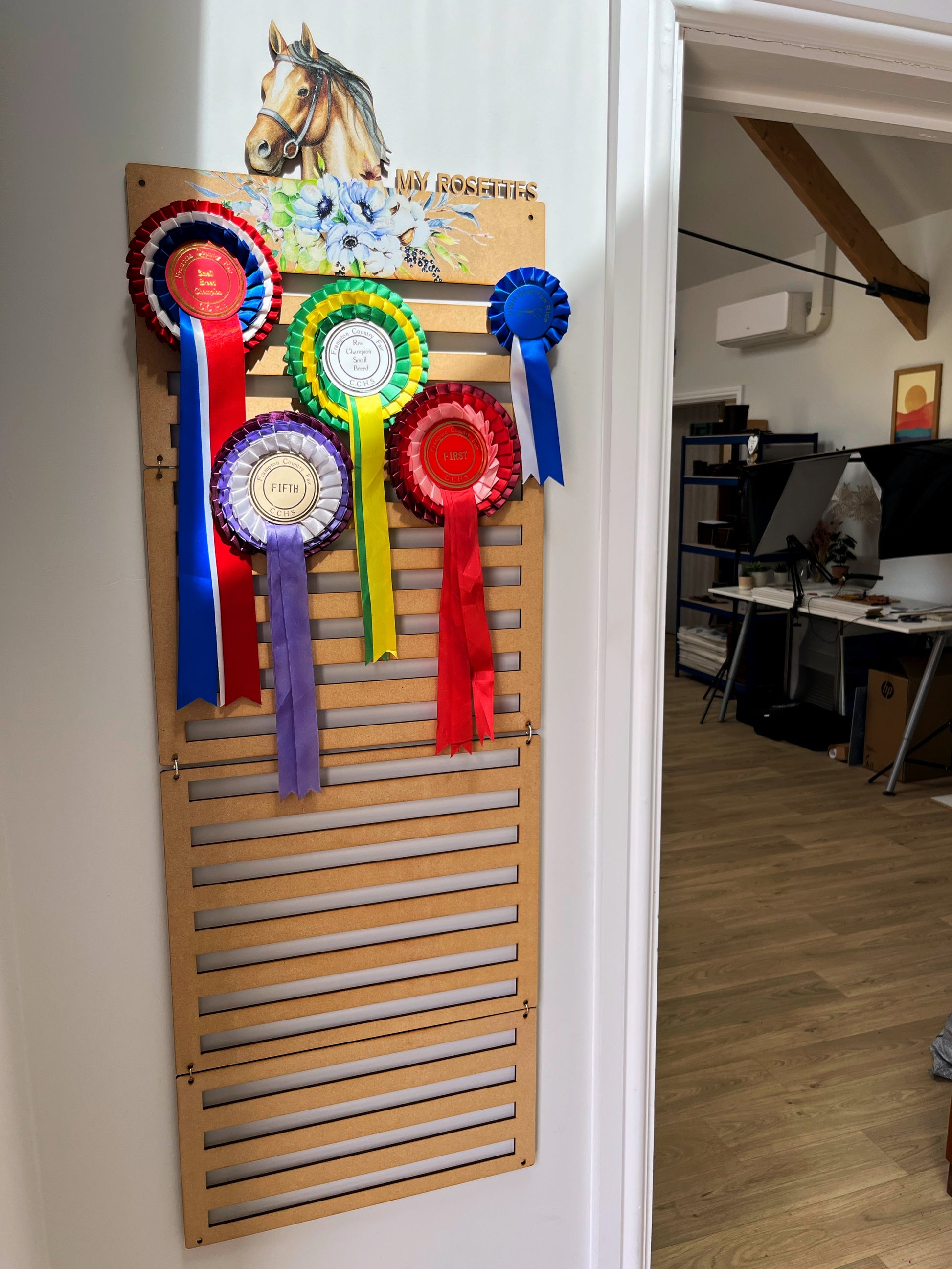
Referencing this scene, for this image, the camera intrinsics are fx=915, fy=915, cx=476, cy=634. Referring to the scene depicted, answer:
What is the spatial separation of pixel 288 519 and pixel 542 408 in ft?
1.26

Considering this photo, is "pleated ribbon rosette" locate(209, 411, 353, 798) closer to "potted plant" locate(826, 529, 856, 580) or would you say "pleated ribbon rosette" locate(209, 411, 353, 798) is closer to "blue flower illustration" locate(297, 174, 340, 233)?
"blue flower illustration" locate(297, 174, 340, 233)

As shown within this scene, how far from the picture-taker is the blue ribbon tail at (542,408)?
49.6 inches

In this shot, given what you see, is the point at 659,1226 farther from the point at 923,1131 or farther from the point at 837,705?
the point at 837,705

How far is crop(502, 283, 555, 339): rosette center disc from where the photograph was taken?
125 cm

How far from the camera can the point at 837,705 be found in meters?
5.50

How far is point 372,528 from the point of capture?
122cm

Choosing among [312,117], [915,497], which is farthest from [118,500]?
[915,497]

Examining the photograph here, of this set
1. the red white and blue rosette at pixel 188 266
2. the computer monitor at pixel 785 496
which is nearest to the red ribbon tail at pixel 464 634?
the red white and blue rosette at pixel 188 266

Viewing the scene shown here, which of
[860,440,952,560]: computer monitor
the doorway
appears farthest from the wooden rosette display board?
[860,440,952,560]: computer monitor

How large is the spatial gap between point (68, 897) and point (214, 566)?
0.48 metres

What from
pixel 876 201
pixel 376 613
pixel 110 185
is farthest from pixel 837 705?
pixel 110 185

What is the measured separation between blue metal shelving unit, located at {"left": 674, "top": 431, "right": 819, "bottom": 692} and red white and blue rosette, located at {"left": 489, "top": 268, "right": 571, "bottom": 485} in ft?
15.8

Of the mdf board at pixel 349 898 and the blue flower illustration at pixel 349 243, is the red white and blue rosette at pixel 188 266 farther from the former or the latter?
the mdf board at pixel 349 898

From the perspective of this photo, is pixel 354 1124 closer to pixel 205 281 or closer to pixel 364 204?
pixel 205 281
